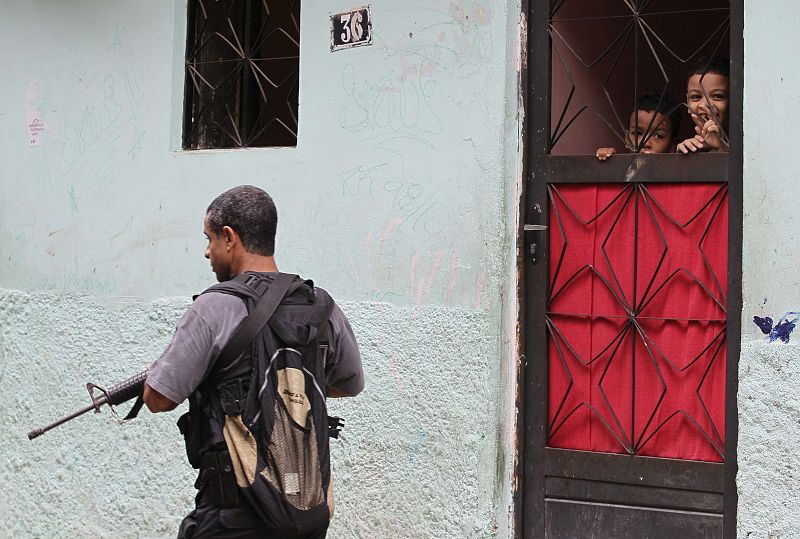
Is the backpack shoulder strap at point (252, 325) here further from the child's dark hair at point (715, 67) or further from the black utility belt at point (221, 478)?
the child's dark hair at point (715, 67)

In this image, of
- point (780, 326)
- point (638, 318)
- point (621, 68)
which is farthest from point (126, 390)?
point (621, 68)

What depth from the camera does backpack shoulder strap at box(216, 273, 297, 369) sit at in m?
3.01

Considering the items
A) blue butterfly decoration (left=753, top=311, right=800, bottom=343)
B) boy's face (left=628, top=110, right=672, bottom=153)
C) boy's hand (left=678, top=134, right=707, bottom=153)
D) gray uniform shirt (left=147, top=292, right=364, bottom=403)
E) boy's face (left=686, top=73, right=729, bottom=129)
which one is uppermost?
boy's face (left=686, top=73, right=729, bottom=129)

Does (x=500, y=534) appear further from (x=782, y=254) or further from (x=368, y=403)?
(x=782, y=254)

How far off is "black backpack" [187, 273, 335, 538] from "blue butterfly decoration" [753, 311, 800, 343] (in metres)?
1.82

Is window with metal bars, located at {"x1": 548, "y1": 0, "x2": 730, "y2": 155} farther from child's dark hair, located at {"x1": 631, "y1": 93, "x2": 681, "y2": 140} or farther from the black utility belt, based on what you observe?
the black utility belt

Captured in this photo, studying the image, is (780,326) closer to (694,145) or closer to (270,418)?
(694,145)

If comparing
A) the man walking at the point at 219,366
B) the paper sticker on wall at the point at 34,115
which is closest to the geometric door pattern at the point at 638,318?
the man walking at the point at 219,366

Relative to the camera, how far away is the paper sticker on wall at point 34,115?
5.61 m

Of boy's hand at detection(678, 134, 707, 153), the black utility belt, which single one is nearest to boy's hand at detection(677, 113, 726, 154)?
boy's hand at detection(678, 134, 707, 153)

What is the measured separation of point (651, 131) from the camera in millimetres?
4461

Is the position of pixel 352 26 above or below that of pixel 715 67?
above

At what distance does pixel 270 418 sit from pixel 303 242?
6.56ft

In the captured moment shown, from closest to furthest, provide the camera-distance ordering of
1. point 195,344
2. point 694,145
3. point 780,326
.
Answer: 1. point 195,344
2. point 780,326
3. point 694,145
